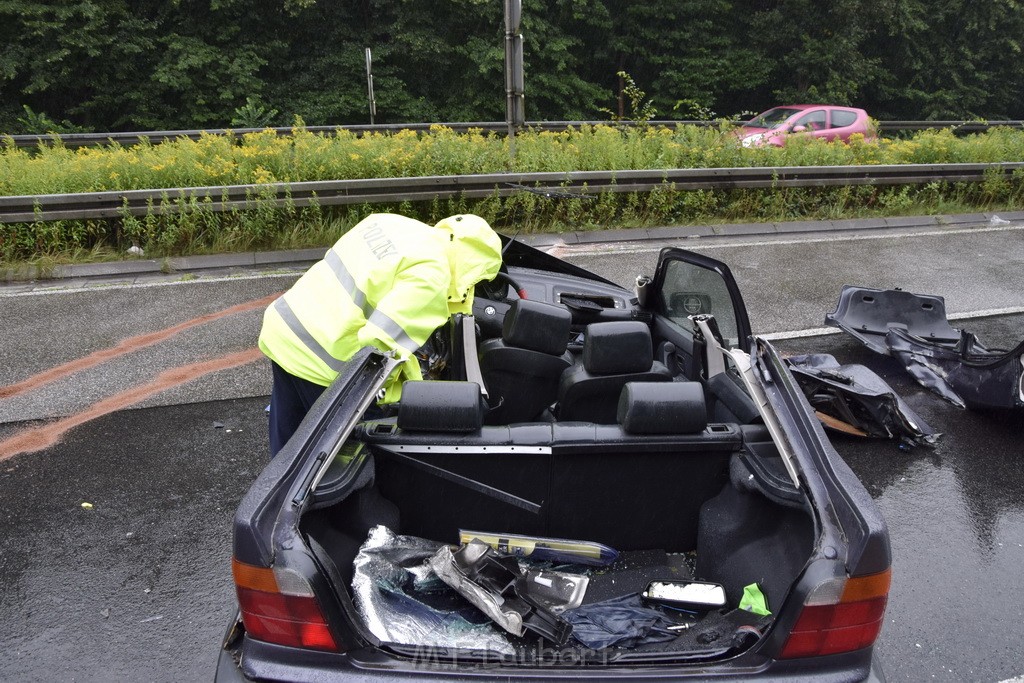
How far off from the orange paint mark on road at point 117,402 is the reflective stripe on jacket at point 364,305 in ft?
8.61

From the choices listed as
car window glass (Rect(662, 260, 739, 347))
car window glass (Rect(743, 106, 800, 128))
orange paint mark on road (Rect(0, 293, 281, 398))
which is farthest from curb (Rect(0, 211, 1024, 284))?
car window glass (Rect(743, 106, 800, 128))

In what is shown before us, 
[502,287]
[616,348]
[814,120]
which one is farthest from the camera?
[814,120]

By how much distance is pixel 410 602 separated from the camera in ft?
8.35

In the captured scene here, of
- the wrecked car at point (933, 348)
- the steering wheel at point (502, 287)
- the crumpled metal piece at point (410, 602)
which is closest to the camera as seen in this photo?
the crumpled metal piece at point (410, 602)

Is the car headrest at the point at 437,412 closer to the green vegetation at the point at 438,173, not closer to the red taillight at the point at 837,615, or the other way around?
the red taillight at the point at 837,615

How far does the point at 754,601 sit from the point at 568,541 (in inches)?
26.5

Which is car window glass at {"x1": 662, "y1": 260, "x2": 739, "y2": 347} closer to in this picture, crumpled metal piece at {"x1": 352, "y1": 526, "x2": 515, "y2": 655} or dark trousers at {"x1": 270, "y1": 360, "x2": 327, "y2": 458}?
crumpled metal piece at {"x1": 352, "y1": 526, "x2": 515, "y2": 655}

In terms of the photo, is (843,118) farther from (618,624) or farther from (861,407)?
(618,624)

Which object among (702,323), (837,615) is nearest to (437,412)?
(837,615)

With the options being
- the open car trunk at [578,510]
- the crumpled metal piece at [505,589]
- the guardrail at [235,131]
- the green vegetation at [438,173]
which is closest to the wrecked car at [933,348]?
the open car trunk at [578,510]

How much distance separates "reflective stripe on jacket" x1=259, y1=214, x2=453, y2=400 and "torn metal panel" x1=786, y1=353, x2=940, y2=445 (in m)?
3.06

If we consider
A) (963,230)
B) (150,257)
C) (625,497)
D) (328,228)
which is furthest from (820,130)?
(625,497)

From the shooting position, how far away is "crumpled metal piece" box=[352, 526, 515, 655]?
239 cm

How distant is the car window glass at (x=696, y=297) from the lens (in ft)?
12.1
